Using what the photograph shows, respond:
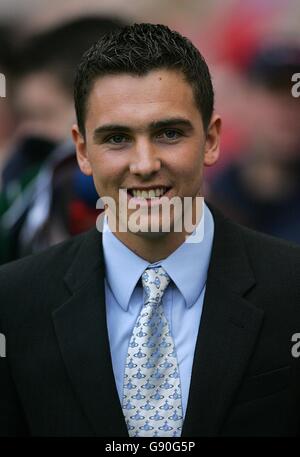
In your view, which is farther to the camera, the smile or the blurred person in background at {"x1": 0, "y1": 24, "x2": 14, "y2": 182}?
the blurred person in background at {"x1": 0, "y1": 24, "x2": 14, "y2": 182}

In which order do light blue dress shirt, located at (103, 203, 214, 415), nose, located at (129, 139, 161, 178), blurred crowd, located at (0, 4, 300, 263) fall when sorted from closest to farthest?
nose, located at (129, 139, 161, 178) → light blue dress shirt, located at (103, 203, 214, 415) → blurred crowd, located at (0, 4, 300, 263)

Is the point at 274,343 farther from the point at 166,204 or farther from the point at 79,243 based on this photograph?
the point at 79,243

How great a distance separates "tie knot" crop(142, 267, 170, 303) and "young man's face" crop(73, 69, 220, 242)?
0.12 m

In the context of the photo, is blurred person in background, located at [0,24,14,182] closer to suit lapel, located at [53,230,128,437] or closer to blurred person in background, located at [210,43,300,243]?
blurred person in background, located at [210,43,300,243]

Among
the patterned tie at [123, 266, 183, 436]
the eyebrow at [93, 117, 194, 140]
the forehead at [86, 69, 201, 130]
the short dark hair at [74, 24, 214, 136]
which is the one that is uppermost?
the short dark hair at [74, 24, 214, 136]

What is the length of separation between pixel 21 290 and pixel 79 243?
22 centimetres

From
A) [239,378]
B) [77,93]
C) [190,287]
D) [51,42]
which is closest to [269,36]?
[51,42]

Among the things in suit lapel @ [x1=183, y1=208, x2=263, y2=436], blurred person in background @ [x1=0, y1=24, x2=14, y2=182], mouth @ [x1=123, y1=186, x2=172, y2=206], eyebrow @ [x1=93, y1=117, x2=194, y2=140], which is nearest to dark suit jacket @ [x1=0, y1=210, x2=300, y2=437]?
suit lapel @ [x1=183, y1=208, x2=263, y2=436]

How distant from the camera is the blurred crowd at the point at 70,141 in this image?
3.12 meters

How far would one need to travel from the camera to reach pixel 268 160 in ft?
10.4

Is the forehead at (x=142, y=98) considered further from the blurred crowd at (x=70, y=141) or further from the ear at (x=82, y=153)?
the blurred crowd at (x=70, y=141)

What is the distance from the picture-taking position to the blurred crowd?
3117 mm

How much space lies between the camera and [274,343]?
2.03 metres

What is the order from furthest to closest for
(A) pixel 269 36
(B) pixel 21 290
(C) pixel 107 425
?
(A) pixel 269 36 → (B) pixel 21 290 → (C) pixel 107 425
